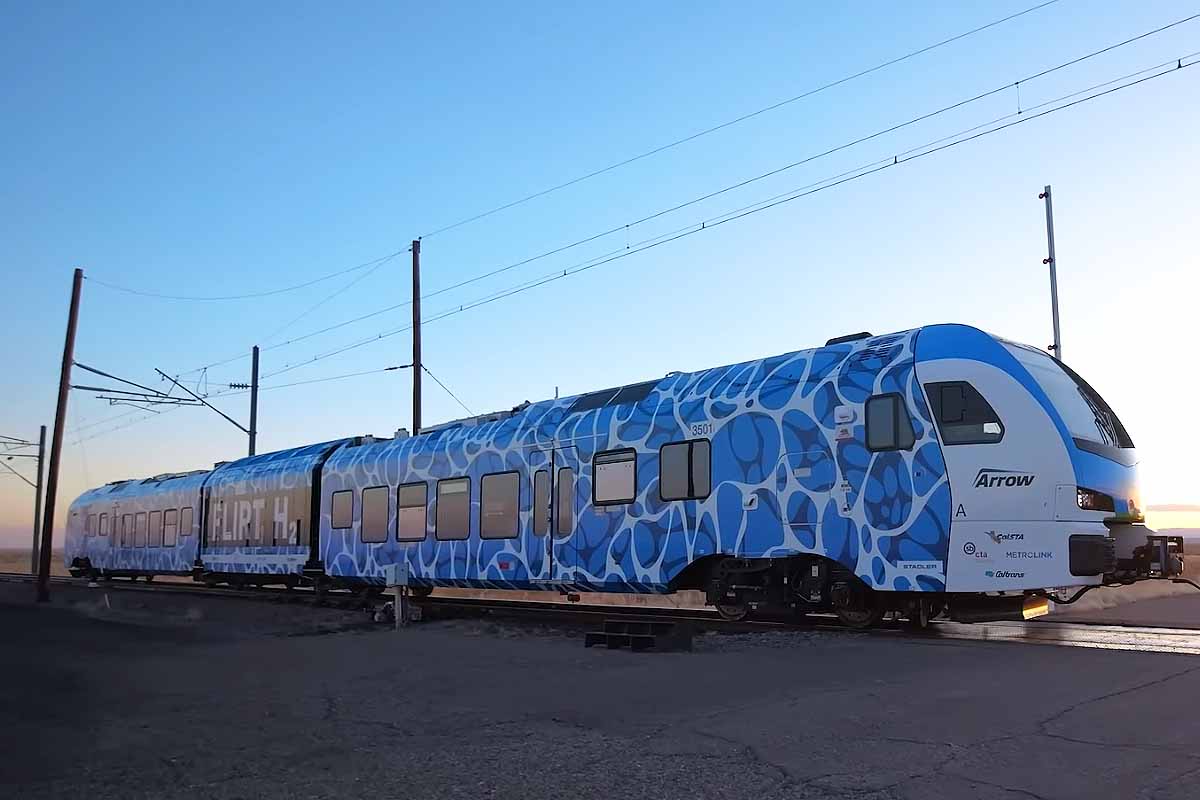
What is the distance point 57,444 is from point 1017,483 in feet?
82.3

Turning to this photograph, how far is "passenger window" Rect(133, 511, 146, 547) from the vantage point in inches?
1264

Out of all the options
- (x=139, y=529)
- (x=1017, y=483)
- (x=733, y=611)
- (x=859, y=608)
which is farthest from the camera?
(x=139, y=529)

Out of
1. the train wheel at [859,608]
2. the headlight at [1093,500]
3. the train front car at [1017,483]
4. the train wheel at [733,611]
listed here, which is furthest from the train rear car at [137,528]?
the headlight at [1093,500]

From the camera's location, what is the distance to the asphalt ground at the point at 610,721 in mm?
5594

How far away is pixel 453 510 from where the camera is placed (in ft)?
61.1

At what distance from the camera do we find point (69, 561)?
3925 cm

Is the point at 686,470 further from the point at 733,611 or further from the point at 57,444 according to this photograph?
the point at 57,444

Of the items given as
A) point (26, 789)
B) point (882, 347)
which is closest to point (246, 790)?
point (26, 789)

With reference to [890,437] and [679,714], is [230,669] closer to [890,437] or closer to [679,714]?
[679,714]

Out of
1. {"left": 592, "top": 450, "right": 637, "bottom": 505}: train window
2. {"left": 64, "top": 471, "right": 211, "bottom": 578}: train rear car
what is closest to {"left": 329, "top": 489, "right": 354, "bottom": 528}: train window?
{"left": 592, "top": 450, "right": 637, "bottom": 505}: train window

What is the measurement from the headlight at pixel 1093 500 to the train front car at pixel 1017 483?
0.06 ft

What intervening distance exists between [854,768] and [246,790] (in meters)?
3.34

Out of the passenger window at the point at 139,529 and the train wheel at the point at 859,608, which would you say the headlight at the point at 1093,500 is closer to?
the train wheel at the point at 859,608

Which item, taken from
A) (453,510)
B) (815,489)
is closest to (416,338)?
(453,510)
